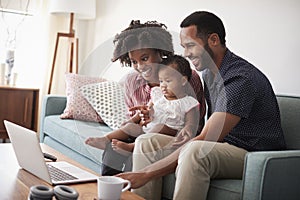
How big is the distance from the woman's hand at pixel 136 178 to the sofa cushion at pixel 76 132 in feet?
2.00

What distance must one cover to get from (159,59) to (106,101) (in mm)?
993

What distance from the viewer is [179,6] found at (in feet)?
9.82

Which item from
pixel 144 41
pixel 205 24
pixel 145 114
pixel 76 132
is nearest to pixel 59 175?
pixel 145 114

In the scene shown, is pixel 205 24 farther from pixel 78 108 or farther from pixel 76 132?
pixel 78 108

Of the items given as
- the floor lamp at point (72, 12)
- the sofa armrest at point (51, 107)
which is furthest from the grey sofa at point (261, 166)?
the floor lamp at point (72, 12)

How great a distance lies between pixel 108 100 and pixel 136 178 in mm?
1342

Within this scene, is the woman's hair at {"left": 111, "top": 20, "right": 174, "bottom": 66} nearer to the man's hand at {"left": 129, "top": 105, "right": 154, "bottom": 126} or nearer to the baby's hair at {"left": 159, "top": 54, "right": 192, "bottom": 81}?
the baby's hair at {"left": 159, "top": 54, "right": 192, "bottom": 81}

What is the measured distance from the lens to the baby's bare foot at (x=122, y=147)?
1.92 metres

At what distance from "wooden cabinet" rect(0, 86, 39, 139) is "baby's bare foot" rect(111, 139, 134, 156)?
1950 mm

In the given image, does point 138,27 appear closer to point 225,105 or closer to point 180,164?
point 225,105

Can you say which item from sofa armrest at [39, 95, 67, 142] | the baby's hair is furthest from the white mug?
sofa armrest at [39, 95, 67, 142]

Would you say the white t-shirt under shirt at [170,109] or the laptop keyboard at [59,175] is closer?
the laptop keyboard at [59,175]

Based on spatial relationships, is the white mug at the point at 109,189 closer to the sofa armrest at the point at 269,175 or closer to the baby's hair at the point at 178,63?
the sofa armrest at the point at 269,175

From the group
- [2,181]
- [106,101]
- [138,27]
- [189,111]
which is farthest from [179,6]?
[2,181]
